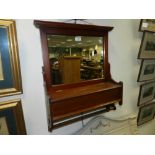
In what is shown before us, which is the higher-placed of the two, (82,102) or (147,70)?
(147,70)

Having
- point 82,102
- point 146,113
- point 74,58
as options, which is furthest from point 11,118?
point 146,113

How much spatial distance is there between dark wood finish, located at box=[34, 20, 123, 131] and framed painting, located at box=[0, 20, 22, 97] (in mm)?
162

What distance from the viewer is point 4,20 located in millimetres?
844

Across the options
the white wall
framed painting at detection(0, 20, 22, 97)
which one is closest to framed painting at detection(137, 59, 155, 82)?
the white wall

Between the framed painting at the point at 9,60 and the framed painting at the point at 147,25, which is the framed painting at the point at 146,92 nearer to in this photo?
the framed painting at the point at 147,25

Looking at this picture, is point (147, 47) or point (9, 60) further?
point (147, 47)

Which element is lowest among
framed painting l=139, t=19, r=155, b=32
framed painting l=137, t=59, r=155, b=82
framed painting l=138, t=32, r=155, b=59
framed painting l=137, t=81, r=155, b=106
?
framed painting l=137, t=81, r=155, b=106

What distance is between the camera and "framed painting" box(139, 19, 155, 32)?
1.37m

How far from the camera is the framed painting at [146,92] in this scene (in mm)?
1612

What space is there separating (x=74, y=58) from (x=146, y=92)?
1004 millimetres

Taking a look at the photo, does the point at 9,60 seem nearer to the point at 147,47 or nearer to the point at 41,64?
the point at 41,64

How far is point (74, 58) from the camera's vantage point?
1121 millimetres

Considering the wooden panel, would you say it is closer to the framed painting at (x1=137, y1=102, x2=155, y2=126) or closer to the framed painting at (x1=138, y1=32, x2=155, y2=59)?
the framed painting at (x1=138, y1=32, x2=155, y2=59)
